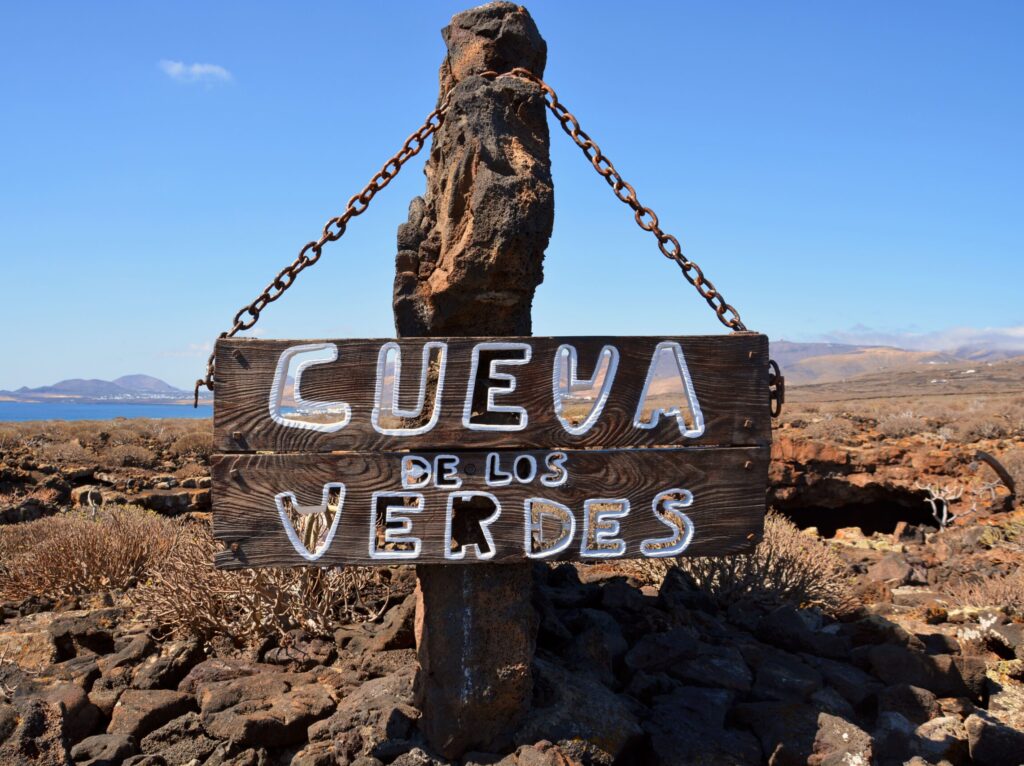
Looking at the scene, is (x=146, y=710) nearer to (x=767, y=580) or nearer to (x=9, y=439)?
(x=767, y=580)

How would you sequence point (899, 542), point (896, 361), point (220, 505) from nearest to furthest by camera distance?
point (220, 505) → point (899, 542) → point (896, 361)

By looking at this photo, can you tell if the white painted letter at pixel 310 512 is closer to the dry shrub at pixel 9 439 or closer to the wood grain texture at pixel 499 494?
the wood grain texture at pixel 499 494

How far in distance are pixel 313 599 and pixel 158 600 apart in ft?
3.41

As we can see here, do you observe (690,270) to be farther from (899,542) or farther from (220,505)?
(899,542)

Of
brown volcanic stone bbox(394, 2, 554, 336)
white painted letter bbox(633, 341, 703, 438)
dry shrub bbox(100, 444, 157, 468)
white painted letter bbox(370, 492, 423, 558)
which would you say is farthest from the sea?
white painted letter bbox(633, 341, 703, 438)

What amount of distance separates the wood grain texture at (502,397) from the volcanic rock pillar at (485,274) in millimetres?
439

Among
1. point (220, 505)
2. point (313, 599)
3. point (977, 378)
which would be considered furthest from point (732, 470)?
point (977, 378)

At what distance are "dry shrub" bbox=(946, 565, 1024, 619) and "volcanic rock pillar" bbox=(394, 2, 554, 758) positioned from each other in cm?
571

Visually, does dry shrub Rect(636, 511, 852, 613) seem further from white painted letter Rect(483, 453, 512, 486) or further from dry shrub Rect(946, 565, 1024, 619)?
white painted letter Rect(483, 453, 512, 486)

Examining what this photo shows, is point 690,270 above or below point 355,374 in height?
above

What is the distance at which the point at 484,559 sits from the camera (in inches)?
140

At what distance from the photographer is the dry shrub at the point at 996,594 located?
748cm

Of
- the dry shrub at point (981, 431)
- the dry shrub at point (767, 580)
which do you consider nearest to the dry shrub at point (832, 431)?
the dry shrub at point (981, 431)

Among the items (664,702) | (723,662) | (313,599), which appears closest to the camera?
(664,702)
